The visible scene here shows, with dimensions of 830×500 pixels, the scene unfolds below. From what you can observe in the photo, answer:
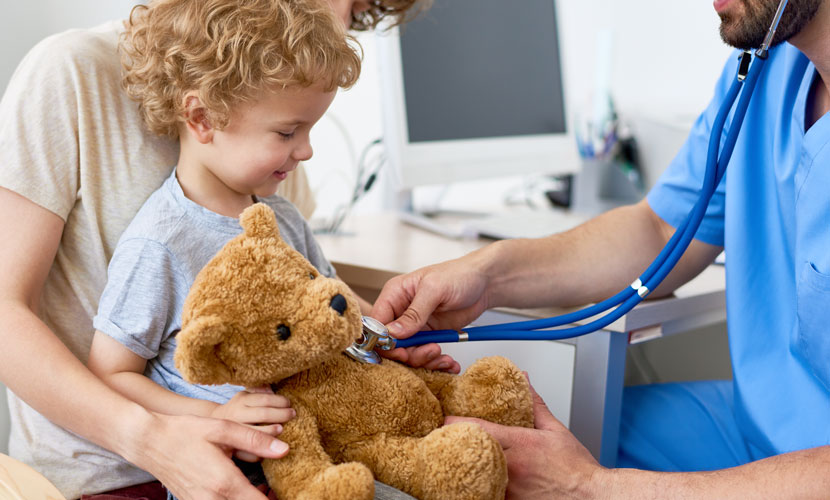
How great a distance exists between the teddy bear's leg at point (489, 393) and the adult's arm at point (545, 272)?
119mm

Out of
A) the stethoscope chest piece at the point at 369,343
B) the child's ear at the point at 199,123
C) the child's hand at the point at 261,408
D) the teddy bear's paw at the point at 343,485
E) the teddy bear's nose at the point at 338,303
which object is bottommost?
the teddy bear's paw at the point at 343,485

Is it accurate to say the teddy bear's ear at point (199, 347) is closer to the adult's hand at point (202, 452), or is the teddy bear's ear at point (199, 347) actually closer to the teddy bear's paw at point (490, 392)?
the adult's hand at point (202, 452)

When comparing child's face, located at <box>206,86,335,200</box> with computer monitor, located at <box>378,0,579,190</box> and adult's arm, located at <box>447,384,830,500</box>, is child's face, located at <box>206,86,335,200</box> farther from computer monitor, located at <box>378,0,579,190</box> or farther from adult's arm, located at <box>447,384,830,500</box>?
computer monitor, located at <box>378,0,579,190</box>

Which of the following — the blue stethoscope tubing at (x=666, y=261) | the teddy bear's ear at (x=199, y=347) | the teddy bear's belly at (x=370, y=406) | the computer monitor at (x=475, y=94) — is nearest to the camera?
the teddy bear's ear at (x=199, y=347)

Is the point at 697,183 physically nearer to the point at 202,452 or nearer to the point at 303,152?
the point at 303,152

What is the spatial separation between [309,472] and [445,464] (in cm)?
12

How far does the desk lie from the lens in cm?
105

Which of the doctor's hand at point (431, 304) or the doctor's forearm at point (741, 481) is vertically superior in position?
the doctor's hand at point (431, 304)

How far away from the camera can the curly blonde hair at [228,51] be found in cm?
80

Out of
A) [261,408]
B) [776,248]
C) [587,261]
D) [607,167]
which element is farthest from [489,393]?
[607,167]

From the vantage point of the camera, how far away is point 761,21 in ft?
3.02

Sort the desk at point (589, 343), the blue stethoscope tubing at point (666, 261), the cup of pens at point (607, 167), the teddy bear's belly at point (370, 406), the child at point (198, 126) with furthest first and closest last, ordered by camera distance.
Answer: the cup of pens at point (607, 167) → the desk at point (589, 343) → the blue stethoscope tubing at point (666, 261) → the child at point (198, 126) → the teddy bear's belly at point (370, 406)

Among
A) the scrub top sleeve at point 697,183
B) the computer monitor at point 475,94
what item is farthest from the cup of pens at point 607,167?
the scrub top sleeve at point 697,183

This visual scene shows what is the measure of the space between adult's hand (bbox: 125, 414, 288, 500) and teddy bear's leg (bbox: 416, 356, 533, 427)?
0.64 ft
